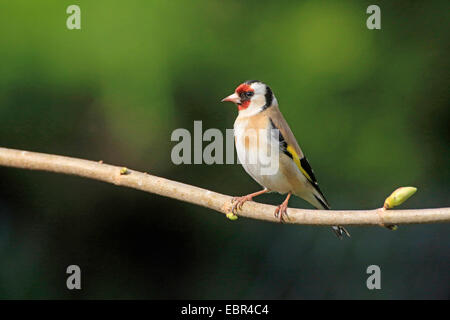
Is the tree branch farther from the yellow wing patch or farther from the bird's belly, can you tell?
the yellow wing patch

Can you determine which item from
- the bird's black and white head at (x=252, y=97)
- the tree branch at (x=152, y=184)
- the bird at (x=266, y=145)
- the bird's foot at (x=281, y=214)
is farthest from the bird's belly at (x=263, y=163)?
the bird's foot at (x=281, y=214)

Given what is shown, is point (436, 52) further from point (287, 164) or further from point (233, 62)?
point (287, 164)

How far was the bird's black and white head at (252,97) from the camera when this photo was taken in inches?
71.1

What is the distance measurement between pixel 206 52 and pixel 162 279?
3.30 ft

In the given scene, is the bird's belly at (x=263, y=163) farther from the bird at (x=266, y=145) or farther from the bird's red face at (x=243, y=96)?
the bird's red face at (x=243, y=96)

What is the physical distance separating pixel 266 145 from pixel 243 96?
6.7 inches

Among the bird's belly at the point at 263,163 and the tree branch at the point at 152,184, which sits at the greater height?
the bird's belly at the point at 263,163

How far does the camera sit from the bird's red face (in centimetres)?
180

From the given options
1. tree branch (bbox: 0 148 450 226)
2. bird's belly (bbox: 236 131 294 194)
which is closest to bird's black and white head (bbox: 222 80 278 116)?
bird's belly (bbox: 236 131 294 194)

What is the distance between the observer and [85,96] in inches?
101

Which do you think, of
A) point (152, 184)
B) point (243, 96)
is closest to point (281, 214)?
point (152, 184)

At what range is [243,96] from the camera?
1824 millimetres

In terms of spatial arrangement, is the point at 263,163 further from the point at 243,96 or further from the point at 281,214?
the point at 281,214

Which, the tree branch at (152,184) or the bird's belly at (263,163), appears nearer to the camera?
the tree branch at (152,184)
